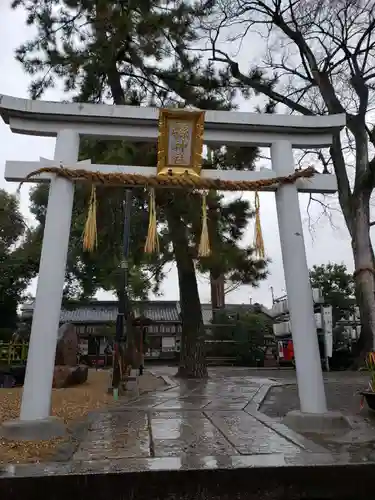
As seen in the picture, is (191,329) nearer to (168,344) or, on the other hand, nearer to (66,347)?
(66,347)

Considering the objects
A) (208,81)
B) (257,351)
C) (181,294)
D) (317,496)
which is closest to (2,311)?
(181,294)

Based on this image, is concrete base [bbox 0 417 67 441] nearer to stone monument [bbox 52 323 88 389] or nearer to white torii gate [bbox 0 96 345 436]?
white torii gate [bbox 0 96 345 436]

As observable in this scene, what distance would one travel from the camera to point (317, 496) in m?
2.92

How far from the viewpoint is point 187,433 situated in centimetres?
413

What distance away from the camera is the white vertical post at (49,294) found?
424 cm

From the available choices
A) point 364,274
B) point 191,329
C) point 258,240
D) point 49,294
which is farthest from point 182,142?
point 364,274

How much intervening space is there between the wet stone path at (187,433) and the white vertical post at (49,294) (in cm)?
63

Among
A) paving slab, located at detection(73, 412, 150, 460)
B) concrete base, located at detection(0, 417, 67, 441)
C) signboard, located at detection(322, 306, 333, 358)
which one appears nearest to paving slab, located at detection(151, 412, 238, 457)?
paving slab, located at detection(73, 412, 150, 460)

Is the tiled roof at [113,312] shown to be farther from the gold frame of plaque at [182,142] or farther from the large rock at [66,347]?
the gold frame of plaque at [182,142]

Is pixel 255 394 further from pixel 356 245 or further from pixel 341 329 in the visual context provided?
pixel 341 329

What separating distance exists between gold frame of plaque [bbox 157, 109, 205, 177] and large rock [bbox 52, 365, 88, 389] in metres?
6.04

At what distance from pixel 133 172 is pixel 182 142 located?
643 mm

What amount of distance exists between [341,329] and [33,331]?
18333mm

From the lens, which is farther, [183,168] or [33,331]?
[183,168]
